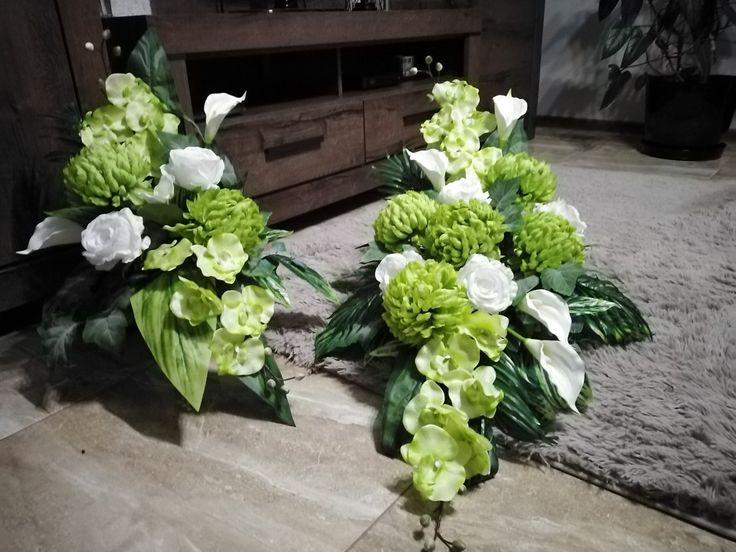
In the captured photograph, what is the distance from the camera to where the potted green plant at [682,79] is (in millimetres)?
2020

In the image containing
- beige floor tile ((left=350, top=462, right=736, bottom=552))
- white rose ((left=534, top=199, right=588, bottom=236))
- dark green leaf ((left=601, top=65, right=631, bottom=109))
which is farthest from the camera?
dark green leaf ((left=601, top=65, right=631, bottom=109))

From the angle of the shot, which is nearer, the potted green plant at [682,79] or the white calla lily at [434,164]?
the white calla lily at [434,164]

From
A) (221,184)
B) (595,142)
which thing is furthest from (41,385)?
(595,142)

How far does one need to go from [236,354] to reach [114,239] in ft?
0.70

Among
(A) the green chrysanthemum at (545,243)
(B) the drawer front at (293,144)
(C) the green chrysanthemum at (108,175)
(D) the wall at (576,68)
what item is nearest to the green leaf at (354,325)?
(A) the green chrysanthemum at (545,243)

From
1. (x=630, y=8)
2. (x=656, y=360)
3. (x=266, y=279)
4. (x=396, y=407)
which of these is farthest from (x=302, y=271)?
(x=630, y=8)

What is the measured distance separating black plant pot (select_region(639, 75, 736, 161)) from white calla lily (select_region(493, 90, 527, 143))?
4.77ft

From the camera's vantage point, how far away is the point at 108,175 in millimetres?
792

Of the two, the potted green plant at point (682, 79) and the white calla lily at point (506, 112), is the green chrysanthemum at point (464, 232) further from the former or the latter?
the potted green plant at point (682, 79)

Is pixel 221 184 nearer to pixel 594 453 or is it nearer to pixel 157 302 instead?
pixel 157 302

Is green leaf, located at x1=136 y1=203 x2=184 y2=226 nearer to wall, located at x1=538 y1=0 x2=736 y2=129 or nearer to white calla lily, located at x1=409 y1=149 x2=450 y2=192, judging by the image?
white calla lily, located at x1=409 y1=149 x2=450 y2=192

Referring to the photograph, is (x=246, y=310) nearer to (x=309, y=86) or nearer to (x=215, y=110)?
(x=215, y=110)

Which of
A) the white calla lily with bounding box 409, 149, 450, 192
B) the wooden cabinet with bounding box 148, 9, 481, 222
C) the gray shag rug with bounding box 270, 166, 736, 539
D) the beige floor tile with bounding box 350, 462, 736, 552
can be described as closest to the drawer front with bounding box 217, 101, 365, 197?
the wooden cabinet with bounding box 148, 9, 481, 222

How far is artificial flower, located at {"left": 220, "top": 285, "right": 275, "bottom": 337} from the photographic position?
0.76m
